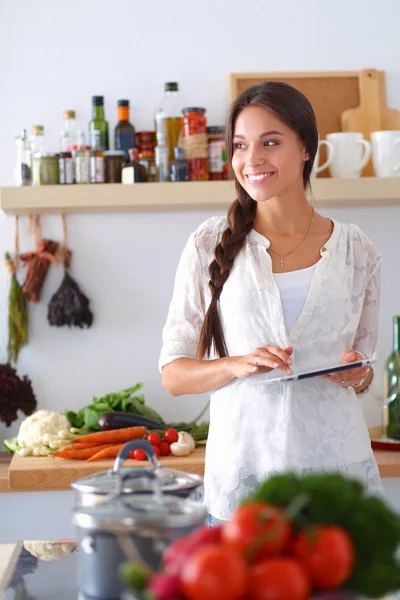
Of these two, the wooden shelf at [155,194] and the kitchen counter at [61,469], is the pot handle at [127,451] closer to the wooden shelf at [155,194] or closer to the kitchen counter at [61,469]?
the kitchen counter at [61,469]

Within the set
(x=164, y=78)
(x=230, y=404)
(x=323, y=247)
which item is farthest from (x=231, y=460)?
(x=164, y=78)

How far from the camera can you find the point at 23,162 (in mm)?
2818

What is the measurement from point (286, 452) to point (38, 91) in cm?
176

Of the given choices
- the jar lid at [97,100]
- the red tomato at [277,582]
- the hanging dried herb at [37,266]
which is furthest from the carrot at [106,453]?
the red tomato at [277,582]

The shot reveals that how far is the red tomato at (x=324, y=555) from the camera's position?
2.35 feet

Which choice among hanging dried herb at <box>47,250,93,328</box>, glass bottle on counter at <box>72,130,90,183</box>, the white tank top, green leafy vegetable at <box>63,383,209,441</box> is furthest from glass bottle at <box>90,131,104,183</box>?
the white tank top

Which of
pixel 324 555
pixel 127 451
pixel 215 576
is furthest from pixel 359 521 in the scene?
pixel 127 451

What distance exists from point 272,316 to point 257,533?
978 mm

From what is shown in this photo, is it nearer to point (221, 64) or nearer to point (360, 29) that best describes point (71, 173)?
point (221, 64)

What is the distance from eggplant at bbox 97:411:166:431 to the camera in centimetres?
264

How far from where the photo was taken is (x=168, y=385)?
1693 millimetres

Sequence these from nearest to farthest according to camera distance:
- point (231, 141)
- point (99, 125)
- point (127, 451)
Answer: point (127, 451) → point (231, 141) → point (99, 125)

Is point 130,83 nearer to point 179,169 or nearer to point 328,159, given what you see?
point 179,169

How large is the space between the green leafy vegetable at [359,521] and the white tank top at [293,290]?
2.87 feet
